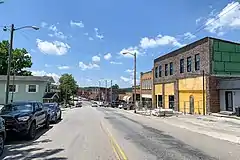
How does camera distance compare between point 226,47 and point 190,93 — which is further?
point 190,93

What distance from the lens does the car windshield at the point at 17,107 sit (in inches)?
585

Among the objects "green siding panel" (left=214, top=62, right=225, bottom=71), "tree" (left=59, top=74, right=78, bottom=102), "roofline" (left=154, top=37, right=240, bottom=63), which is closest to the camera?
"green siding panel" (left=214, top=62, right=225, bottom=71)

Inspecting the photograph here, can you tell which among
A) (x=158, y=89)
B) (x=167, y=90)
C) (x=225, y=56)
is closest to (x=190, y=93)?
(x=225, y=56)

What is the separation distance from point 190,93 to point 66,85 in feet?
200

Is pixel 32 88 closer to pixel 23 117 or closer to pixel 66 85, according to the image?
pixel 66 85

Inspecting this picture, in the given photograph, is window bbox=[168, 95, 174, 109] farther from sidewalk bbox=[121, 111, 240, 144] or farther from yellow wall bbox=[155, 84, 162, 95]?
sidewalk bbox=[121, 111, 240, 144]

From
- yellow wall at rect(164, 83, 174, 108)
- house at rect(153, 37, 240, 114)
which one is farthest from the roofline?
yellow wall at rect(164, 83, 174, 108)

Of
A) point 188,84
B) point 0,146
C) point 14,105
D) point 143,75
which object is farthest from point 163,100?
point 0,146

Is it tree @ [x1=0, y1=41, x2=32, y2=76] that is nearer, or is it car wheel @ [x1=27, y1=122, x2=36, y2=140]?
car wheel @ [x1=27, y1=122, x2=36, y2=140]

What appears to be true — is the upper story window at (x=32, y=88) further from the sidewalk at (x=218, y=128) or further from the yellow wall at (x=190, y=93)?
the sidewalk at (x=218, y=128)

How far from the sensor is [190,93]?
121 feet

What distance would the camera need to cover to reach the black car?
13.1 m

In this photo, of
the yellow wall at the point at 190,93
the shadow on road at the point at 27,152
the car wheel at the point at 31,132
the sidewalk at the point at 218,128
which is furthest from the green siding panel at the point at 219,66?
the shadow on road at the point at 27,152

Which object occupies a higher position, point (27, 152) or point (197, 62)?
point (197, 62)
